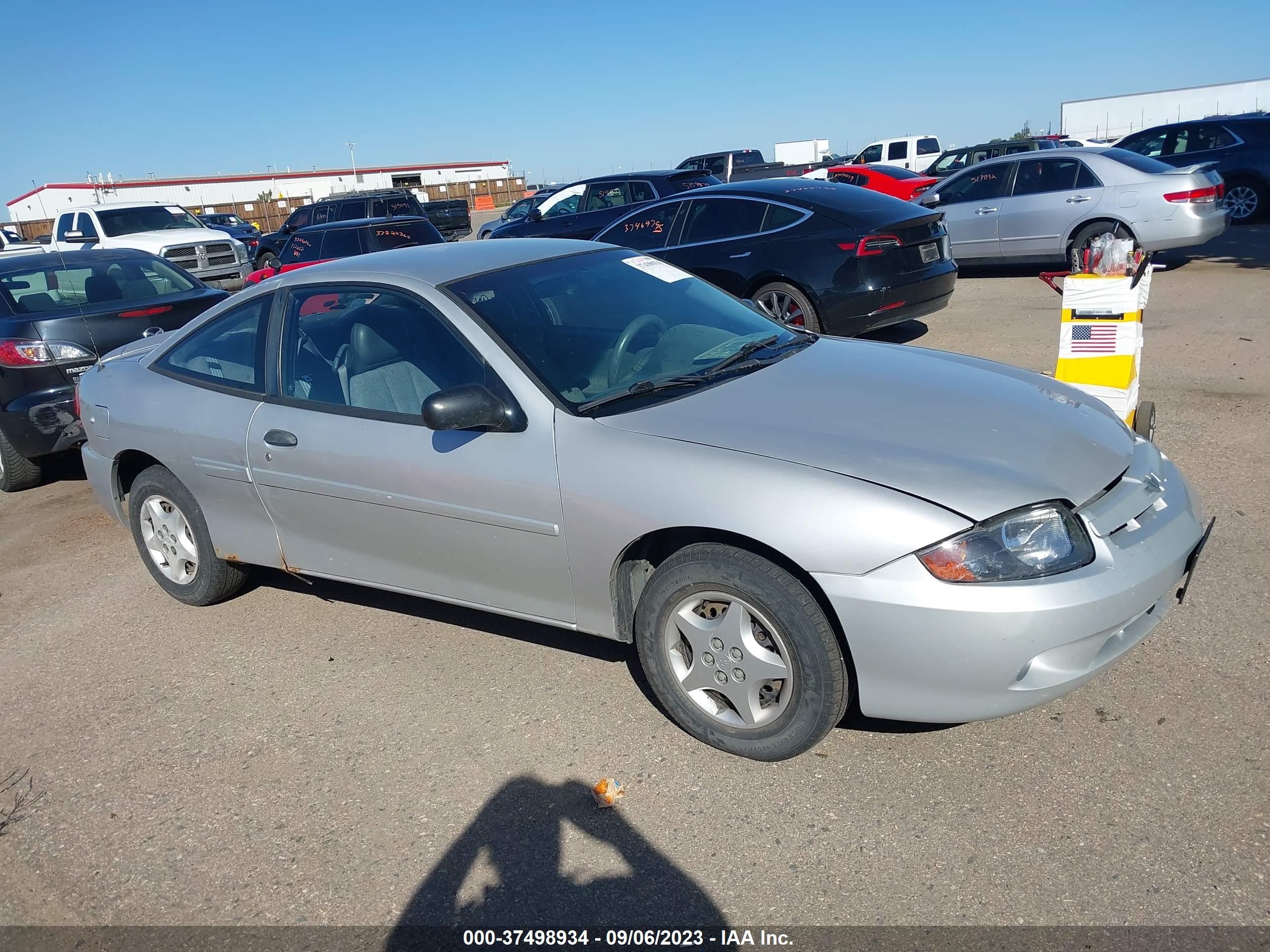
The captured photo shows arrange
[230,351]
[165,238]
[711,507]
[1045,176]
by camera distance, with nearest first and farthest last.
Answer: [711,507] → [230,351] → [1045,176] → [165,238]

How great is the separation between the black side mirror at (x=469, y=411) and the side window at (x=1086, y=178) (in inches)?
415

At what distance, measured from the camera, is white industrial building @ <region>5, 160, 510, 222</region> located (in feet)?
185

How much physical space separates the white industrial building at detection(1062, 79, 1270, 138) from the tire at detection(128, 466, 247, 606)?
155 feet

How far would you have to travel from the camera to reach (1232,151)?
1476 centimetres

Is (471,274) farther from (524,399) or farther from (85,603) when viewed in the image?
(85,603)

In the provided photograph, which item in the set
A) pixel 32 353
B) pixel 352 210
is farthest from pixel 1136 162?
pixel 352 210

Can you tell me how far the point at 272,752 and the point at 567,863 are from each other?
1364 millimetres

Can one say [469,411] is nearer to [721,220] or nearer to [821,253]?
[821,253]

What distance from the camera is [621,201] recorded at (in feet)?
49.8

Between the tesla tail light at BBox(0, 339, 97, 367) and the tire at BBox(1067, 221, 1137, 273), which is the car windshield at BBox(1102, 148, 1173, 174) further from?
the tesla tail light at BBox(0, 339, 97, 367)

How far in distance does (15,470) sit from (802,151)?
173ft

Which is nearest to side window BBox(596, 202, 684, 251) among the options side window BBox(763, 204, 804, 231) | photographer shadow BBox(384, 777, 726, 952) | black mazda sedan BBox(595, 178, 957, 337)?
black mazda sedan BBox(595, 178, 957, 337)

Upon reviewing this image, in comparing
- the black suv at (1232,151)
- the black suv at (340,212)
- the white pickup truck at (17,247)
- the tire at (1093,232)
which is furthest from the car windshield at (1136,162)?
the white pickup truck at (17,247)

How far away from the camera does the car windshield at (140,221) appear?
60.1ft
